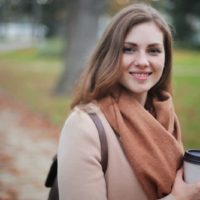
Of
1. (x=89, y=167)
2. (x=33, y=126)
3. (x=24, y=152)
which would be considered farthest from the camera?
(x=33, y=126)

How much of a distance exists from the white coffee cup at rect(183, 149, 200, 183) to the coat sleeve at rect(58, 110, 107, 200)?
15.5 inches

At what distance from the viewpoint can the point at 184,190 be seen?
2195mm

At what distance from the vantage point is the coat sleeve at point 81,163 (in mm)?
2061

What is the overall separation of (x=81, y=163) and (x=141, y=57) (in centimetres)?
59

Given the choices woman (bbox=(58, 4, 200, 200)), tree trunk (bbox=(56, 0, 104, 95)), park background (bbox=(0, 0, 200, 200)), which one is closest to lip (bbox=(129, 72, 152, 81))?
woman (bbox=(58, 4, 200, 200))

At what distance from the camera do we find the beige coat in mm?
2062

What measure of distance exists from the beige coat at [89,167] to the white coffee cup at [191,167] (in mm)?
Answer: 224

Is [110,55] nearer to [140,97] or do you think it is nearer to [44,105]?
[140,97]

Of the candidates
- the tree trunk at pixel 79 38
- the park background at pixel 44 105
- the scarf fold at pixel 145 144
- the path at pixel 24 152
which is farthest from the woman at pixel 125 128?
the tree trunk at pixel 79 38

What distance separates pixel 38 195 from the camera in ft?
17.4

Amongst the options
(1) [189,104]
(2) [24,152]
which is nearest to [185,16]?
(1) [189,104]

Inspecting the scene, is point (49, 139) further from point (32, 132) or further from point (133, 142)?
point (133, 142)

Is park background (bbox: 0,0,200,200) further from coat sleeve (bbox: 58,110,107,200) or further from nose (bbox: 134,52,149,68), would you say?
coat sleeve (bbox: 58,110,107,200)

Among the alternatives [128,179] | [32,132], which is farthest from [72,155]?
[32,132]
